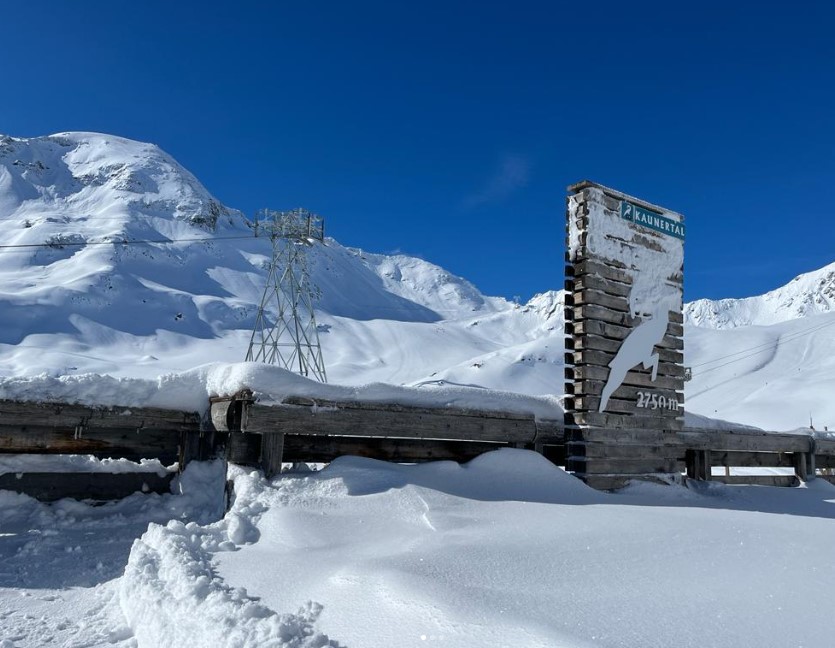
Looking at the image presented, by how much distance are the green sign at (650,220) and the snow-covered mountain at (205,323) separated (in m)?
28.4

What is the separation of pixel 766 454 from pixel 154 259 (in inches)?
4338

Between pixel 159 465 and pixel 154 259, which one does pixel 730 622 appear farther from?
pixel 154 259

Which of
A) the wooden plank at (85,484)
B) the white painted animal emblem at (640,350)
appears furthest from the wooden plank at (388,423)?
the wooden plank at (85,484)

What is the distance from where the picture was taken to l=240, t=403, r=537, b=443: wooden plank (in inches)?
210

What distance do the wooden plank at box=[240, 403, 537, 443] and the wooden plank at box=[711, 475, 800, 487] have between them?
3.70 m

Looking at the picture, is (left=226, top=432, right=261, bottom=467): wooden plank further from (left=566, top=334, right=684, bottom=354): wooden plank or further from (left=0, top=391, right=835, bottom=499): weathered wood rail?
(left=566, top=334, right=684, bottom=354): wooden plank

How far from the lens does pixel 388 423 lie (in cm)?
582

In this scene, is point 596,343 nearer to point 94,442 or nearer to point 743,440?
point 743,440

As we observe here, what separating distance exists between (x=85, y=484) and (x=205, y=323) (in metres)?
83.4

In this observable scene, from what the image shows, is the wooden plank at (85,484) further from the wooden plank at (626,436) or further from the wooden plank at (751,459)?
the wooden plank at (751,459)

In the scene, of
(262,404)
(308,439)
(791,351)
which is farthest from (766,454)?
(791,351)

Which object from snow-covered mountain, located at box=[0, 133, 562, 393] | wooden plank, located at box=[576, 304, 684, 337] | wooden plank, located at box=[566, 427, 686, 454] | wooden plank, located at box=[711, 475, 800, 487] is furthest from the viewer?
snow-covered mountain, located at box=[0, 133, 562, 393]

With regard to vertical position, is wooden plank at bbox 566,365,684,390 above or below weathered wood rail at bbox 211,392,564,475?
above

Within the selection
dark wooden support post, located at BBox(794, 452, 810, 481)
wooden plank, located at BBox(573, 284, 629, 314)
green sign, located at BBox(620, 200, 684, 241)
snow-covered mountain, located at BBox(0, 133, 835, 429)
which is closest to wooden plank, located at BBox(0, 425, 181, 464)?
wooden plank, located at BBox(573, 284, 629, 314)
